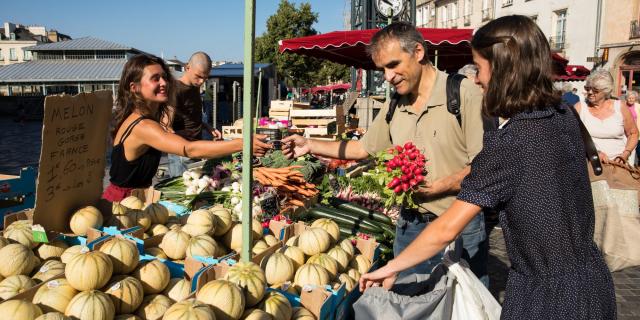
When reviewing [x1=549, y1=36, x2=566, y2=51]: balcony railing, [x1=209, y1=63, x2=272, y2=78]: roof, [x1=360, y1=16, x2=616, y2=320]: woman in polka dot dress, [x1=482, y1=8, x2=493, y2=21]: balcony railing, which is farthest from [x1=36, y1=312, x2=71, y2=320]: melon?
[x1=482, y1=8, x2=493, y2=21]: balcony railing

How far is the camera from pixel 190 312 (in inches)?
63.9

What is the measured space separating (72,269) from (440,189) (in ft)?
6.09

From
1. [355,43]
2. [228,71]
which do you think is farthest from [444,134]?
[228,71]

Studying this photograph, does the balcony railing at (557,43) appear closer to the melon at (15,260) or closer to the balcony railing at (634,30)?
the balcony railing at (634,30)

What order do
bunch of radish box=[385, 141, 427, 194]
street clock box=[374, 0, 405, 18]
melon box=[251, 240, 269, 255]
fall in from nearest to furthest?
bunch of radish box=[385, 141, 427, 194], melon box=[251, 240, 269, 255], street clock box=[374, 0, 405, 18]

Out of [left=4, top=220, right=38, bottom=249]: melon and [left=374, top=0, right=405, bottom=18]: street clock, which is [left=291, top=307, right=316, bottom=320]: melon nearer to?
[left=4, top=220, right=38, bottom=249]: melon

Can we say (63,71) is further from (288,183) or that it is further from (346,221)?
(346,221)

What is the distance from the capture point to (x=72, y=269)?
1894 millimetres

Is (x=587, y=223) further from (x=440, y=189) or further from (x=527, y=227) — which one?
(x=440, y=189)

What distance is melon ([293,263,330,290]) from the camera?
7.64 ft

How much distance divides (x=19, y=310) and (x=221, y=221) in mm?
1210

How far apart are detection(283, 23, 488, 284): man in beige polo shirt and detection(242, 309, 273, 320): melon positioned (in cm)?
102

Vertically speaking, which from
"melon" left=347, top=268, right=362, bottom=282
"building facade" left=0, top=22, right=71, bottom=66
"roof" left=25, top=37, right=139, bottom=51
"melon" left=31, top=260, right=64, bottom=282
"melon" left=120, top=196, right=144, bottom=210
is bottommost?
"melon" left=347, top=268, right=362, bottom=282

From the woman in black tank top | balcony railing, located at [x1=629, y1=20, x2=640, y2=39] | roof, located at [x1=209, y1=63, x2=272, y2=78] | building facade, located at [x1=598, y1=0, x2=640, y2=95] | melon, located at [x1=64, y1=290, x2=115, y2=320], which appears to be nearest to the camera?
melon, located at [x1=64, y1=290, x2=115, y2=320]
